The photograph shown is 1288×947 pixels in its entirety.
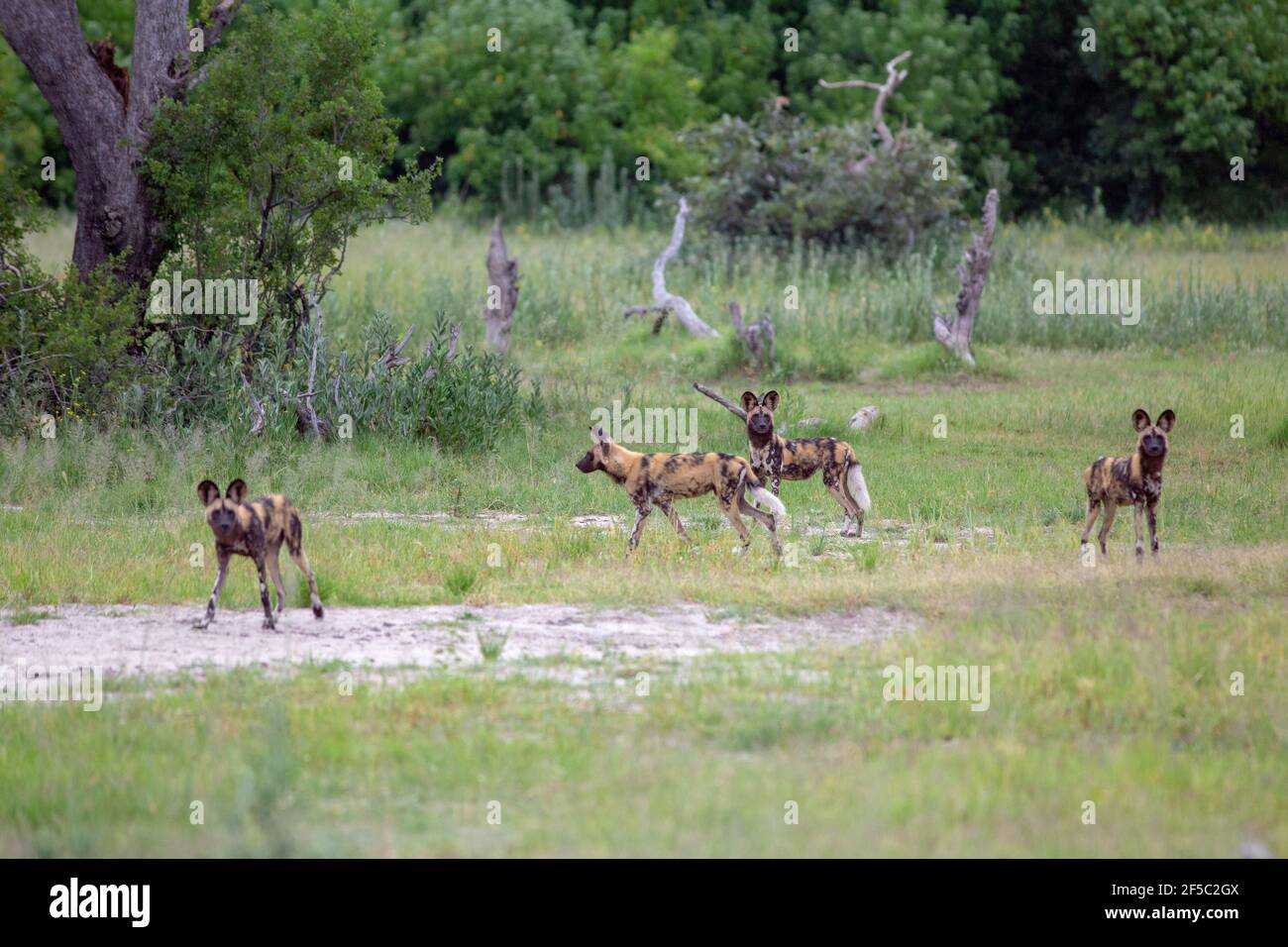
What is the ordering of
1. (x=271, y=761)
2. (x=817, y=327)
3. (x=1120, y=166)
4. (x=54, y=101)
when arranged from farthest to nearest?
(x=1120, y=166) → (x=817, y=327) → (x=54, y=101) → (x=271, y=761)

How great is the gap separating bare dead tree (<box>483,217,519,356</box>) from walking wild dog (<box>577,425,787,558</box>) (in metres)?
8.97

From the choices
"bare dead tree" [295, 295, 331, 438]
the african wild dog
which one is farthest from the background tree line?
the african wild dog

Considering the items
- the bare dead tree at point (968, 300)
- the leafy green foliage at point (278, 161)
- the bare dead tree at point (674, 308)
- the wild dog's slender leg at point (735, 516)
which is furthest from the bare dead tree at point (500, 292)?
the wild dog's slender leg at point (735, 516)

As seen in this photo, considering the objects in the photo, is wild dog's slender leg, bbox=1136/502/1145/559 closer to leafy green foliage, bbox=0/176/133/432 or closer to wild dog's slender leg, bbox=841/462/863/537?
wild dog's slender leg, bbox=841/462/863/537

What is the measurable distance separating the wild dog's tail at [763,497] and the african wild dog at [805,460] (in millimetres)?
908

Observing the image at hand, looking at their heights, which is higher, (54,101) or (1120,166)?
(1120,166)

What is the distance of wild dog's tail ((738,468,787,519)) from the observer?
12984mm

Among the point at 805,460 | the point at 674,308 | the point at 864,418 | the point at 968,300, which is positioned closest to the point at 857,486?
Result: the point at 805,460

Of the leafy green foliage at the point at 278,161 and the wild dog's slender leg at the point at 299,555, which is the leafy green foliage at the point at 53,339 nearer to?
the leafy green foliage at the point at 278,161

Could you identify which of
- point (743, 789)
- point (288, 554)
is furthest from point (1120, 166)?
point (743, 789)

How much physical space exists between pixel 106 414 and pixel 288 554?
19.2ft

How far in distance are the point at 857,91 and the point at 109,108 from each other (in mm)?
28817
